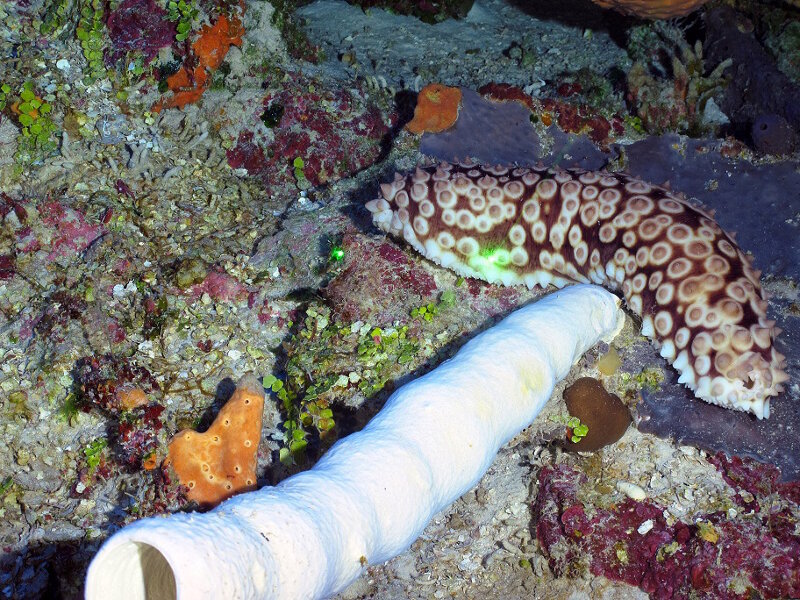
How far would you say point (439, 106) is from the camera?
16.9ft

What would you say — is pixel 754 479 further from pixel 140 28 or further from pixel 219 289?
pixel 140 28

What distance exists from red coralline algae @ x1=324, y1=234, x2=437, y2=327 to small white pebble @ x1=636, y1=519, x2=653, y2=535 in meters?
1.93

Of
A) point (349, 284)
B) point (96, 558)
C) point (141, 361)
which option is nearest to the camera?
point (96, 558)

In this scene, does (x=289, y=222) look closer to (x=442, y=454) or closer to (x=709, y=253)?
(x=442, y=454)

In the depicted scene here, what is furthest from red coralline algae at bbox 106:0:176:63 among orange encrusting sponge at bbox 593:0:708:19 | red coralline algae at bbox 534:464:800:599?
red coralline algae at bbox 534:464:800:599

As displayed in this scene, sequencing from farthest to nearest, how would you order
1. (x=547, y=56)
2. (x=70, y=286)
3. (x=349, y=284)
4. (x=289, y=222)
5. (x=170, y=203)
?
(x=547, y=56)
(x=170, y=203)
(x=289, y=222)
(x=70, y=286)
(x=349, y=284)

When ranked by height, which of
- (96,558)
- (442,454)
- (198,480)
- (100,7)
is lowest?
(198,480)

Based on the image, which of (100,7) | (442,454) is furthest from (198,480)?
(100,7)

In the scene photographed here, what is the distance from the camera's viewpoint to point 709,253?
352 centimetres

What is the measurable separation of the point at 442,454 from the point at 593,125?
374cm

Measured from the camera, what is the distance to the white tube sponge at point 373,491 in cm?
208

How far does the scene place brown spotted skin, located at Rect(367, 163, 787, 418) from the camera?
332cm

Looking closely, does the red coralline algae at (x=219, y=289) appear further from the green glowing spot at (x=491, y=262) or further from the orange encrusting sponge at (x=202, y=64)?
the orange encrusting sponge at (x=202, y=64)

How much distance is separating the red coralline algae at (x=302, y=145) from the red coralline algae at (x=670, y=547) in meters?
4.38
